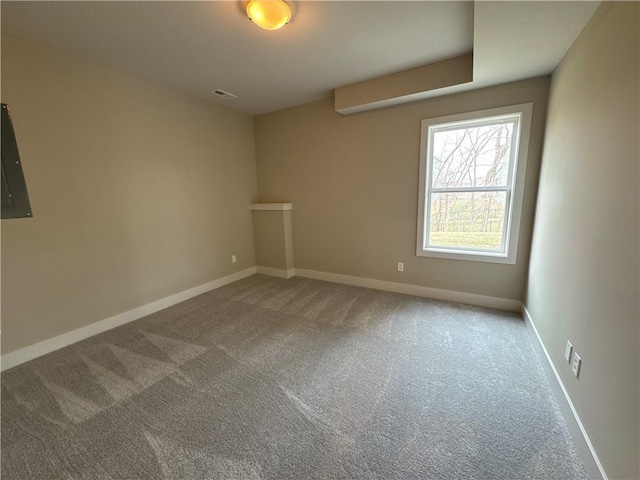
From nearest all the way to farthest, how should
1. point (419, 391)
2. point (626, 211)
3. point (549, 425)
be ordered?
point (626, 211)
point (549, 425)
point (419, 391)

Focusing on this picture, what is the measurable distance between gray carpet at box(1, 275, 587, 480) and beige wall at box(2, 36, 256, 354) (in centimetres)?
47

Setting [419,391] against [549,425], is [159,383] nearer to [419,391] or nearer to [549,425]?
[419,391]

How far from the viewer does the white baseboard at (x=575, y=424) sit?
1.14 meters

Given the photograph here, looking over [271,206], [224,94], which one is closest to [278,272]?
[271,206]

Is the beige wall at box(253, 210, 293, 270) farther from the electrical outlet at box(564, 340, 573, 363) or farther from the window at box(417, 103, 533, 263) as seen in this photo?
the electrical outlet at box(564, 340, 573, 363)

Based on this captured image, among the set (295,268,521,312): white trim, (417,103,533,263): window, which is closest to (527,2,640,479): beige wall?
(417,103,533,263): window

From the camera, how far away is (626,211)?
1.08m

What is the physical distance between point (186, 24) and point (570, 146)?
2.88m

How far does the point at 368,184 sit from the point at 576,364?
2.54 m

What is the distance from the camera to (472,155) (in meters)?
2.80

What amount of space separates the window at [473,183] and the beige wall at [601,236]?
0.64 m

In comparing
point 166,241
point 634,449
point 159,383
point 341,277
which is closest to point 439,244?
point 341,277

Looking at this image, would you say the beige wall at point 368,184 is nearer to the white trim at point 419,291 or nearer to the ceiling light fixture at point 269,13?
the white trim at point 419,291

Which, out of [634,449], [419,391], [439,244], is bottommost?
[419,391]
